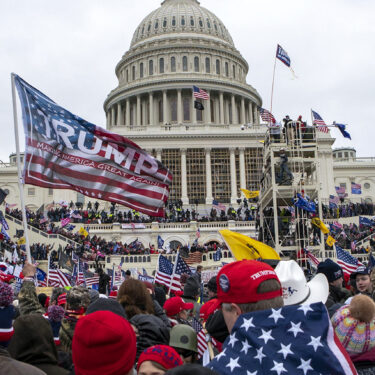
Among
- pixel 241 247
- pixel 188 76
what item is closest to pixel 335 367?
pixel 241 247

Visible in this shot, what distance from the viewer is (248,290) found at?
333 centimetres

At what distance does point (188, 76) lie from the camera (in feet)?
268

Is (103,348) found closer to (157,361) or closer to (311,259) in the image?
(157,361)

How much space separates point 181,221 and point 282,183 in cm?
2902

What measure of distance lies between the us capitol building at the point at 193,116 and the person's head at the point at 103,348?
57.9m

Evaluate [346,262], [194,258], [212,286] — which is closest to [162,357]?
[212,286]

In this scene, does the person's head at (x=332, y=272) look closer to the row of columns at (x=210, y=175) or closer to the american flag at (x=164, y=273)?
the american flag at (x=164, y=273)

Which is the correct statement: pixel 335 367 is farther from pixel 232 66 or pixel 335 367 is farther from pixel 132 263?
pixel 232 66

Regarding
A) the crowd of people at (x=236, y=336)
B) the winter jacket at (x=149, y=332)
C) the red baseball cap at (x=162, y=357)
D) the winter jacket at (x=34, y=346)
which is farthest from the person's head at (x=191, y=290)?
the red baseball cap at (x=162, y=357)

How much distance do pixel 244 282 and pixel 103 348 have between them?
36.1 inches

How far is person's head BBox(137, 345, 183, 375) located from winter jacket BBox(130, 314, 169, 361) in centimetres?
145

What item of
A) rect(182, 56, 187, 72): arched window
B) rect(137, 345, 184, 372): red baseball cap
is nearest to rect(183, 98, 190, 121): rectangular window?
rect(182, 56, 187, 72): arched window

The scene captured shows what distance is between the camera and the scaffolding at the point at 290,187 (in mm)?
22141

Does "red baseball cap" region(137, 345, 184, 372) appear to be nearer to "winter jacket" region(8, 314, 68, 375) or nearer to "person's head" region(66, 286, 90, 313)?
"winter jacket" region(8, 314, 68, 375)
